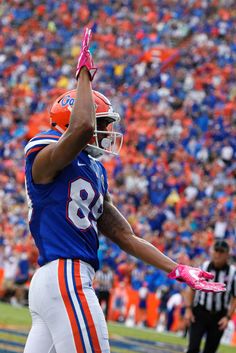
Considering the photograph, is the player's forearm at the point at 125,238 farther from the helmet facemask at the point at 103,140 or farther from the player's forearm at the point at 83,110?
the player's forearm at the point at 83,110

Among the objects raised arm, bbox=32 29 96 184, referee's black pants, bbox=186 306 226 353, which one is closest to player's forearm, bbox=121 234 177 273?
raised arm, bbox=32 29 96 184

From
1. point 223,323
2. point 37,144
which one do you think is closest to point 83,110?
point 37,144

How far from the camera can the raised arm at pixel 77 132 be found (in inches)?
149

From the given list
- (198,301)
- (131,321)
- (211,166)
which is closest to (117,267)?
(131,321)

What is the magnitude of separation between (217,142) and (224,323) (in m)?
9.95

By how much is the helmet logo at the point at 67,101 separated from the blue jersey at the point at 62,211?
18 centimetres

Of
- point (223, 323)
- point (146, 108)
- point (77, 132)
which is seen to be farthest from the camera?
point (146, 108)

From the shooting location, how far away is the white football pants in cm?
383

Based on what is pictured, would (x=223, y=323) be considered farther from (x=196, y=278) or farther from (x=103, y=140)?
(x=103, y=140)

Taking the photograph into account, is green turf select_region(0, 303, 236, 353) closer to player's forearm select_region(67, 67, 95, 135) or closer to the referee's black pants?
the referee's black pants

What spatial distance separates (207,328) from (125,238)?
3.91m

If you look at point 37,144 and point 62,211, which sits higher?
point 37,144

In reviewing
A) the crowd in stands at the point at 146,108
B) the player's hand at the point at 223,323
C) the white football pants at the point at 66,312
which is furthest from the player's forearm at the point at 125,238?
the crowd in stands at the point at 146,108

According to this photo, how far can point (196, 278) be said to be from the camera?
4199 millimetres
